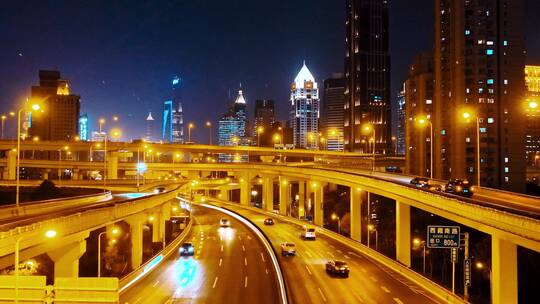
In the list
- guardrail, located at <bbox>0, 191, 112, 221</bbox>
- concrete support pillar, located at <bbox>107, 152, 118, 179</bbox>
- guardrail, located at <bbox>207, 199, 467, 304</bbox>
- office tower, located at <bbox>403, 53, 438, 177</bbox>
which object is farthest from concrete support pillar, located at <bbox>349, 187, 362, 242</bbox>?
office tower, located at <bbox>403, 53, 438, 177</bbox>

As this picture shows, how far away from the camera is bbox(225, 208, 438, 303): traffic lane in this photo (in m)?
35.2

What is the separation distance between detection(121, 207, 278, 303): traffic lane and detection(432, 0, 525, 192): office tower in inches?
2773

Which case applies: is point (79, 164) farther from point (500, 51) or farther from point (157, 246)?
point (500, 51)

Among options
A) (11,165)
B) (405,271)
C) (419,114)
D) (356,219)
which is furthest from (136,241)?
(419,114)

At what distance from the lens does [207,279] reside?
42.3 meters

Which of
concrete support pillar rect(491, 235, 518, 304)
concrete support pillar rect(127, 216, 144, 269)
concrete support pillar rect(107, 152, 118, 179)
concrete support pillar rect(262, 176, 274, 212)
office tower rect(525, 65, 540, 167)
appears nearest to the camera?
concrete support pillar rect(491, 235, 518, 304)

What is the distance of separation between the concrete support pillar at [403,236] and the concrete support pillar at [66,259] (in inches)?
1160

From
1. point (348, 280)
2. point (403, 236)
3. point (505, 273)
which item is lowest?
point (348, 280)

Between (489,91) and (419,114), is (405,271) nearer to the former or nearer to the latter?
(489,91)

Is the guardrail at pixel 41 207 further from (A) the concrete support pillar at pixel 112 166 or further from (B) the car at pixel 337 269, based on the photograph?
(A) the concrete support pillar at pixel 112 166

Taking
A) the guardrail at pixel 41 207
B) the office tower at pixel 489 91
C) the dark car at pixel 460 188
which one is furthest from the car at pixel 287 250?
the office tower at pixel 489 91

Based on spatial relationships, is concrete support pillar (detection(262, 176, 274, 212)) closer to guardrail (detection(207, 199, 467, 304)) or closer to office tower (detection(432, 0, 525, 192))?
office tower (detection(432, 0, 525, 192))

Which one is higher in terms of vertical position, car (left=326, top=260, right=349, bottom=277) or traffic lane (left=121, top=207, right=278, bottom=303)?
Result: car (left=326, top=260, right=349, bottom=277)

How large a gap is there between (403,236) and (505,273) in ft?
67.0
